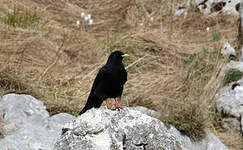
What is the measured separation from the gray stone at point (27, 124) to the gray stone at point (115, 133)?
1489 mm

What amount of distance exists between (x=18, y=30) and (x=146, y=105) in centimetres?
299

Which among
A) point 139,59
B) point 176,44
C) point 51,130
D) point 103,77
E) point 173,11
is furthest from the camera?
point 173,11

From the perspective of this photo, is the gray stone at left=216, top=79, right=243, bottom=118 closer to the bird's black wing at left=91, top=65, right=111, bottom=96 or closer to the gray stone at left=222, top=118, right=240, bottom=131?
the gray stone at left=222, top=118, right=240, bottom=131

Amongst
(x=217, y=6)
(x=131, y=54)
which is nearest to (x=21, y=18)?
(x=131, y=54)

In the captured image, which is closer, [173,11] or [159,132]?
[159,132]

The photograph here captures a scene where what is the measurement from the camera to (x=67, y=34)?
771cm

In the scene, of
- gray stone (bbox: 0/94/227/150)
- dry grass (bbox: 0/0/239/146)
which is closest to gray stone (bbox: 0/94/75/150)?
dry grass (bbox: 0/0/239/146)

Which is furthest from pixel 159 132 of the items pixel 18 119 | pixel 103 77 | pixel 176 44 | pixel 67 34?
pixel 67 34

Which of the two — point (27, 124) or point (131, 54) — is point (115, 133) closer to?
point (27, 124)

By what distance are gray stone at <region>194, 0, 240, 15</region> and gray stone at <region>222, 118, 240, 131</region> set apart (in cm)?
384

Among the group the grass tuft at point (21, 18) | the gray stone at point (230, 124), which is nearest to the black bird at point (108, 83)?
the gray stone at point (230, 124)

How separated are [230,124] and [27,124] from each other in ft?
10.9

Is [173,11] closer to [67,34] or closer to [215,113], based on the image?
[67,34]

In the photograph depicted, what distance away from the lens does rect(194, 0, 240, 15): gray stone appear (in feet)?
29.9
